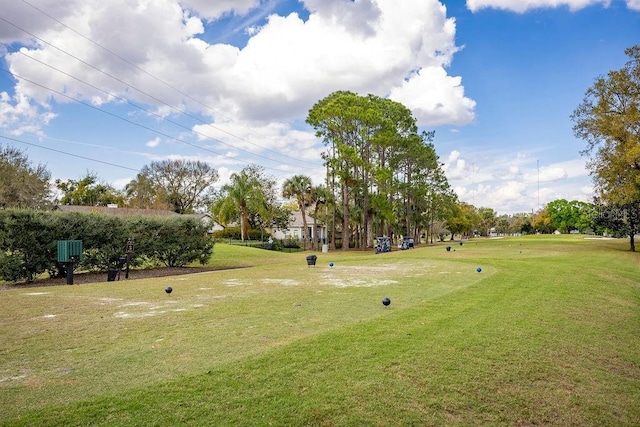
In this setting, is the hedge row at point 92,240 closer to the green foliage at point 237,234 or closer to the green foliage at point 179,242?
the green foliage at point 179,242

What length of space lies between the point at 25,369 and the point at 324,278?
10.8m

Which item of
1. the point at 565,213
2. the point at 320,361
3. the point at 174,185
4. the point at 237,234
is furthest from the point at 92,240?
the point at 565,213

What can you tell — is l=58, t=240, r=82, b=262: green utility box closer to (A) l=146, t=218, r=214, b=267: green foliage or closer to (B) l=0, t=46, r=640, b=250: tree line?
(A) l=146, t=218, r=214, b=267: green foliage

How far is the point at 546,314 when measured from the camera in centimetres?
887

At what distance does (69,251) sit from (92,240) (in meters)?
3.15

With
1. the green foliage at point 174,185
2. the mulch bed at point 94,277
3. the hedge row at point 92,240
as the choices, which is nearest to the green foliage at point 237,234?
the green foliage at point 174,185

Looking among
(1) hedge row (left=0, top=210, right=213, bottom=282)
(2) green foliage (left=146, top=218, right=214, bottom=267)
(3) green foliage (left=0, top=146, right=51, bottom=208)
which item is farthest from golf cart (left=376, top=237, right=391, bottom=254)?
(3) green foliage (left=0, top=146, right=51, bottom=208)

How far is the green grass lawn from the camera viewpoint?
4230 millimetres

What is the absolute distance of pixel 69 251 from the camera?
52.0 ft

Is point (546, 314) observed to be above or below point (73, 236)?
below

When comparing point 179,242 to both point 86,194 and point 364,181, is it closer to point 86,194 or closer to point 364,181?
point 364,181

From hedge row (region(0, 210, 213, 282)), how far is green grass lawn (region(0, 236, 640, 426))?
695cm

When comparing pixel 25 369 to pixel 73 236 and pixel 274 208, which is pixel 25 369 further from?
pixel 274 208

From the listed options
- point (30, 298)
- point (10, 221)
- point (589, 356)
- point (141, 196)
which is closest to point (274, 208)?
point (141, 196)
